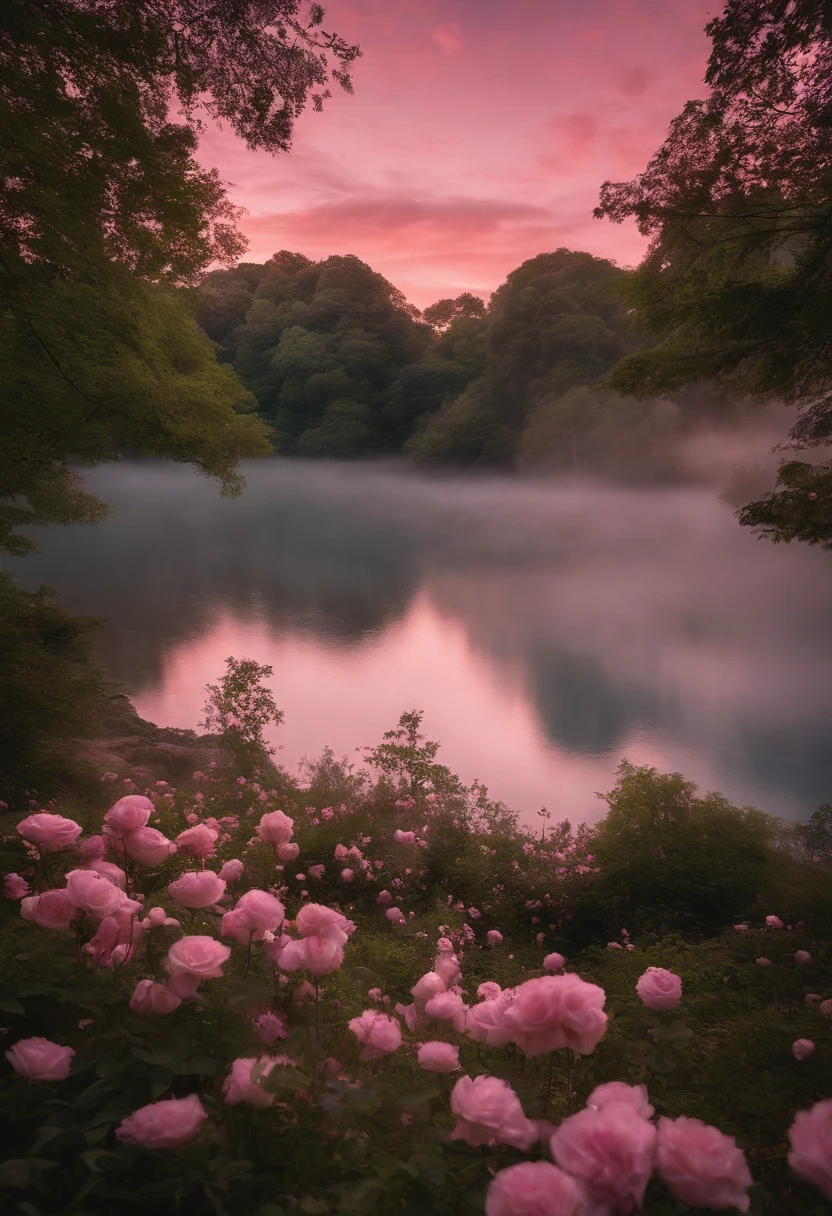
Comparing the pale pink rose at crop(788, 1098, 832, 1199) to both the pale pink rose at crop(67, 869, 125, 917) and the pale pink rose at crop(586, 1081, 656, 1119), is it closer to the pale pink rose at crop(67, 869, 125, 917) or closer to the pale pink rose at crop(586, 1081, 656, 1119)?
the pale pink rose at crop(586, 1081, 656, 1119)

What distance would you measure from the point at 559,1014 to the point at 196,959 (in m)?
0.63

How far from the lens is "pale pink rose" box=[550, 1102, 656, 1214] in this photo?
2.76ft

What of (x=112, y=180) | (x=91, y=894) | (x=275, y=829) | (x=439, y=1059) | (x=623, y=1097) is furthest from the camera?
(x=112, y=180)

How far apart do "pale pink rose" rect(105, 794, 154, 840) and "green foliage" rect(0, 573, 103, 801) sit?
14.2 feet

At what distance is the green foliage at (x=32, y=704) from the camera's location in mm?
5367

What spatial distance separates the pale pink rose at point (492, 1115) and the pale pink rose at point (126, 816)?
0.90m

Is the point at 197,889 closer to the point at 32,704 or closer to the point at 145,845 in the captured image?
the point at 145,845

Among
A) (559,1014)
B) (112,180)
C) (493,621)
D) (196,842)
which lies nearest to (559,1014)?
(559,1014)

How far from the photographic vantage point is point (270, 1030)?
1319mm

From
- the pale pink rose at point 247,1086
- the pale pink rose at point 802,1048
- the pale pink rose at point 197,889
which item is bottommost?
the pale pink rose at point 802,1048

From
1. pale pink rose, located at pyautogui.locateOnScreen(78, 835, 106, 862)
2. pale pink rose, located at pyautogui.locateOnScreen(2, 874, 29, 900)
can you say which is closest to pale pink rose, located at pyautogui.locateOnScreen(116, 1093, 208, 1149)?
pale pink rose, located at pyautogui.locateOnScreen(78, 835, 106, 862)

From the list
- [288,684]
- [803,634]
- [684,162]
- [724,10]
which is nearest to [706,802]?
[684,162]

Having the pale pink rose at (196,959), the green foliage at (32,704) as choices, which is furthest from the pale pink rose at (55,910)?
the green foliage at (32,704)

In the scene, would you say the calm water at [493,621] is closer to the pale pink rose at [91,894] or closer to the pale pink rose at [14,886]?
the pale pink rose at [14,886]
